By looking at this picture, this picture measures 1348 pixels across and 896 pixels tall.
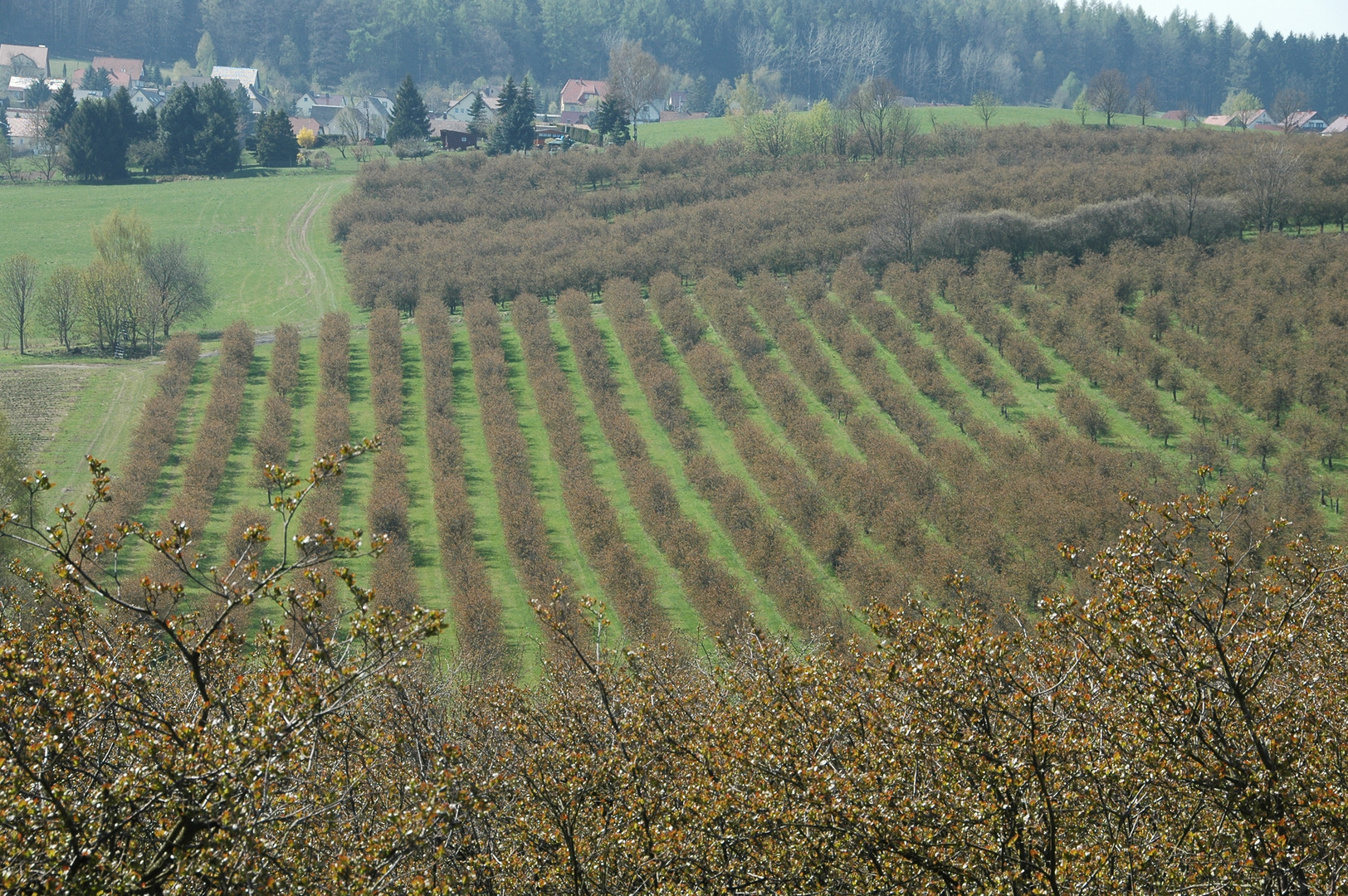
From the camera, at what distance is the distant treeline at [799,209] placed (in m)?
74.6

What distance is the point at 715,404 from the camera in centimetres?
5847

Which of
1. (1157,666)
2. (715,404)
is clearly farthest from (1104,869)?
(715,404)

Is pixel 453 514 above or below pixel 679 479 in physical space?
above

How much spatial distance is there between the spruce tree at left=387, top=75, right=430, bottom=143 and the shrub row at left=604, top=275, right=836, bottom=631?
209 feet

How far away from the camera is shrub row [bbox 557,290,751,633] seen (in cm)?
3972

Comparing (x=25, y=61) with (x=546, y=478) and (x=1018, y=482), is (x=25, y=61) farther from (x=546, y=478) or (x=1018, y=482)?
(x=1018, y=482)

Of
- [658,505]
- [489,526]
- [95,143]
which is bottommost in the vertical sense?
[489,526]

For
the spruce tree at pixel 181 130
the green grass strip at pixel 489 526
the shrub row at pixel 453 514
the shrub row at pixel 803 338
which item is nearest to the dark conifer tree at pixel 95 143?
the spruce tree at pixel 181 130

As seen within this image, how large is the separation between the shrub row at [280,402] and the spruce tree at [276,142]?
179ft

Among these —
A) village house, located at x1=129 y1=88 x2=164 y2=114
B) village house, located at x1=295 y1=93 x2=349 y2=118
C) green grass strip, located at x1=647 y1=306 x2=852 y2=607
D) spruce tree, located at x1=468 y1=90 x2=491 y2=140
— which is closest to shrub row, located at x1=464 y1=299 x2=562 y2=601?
green grass strip, located at x1=647 y1=306 x2=852 y2=607

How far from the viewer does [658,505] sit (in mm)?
47531

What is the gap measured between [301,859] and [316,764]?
A: 6.60m

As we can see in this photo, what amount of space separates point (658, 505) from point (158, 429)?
29.6m

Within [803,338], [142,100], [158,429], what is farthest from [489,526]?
[142,100]
